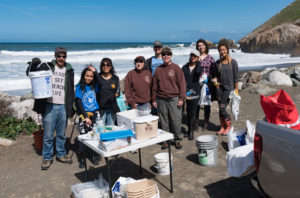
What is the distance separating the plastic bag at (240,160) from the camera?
335 cm

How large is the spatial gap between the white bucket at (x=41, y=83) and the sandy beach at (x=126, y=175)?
1.49 meters

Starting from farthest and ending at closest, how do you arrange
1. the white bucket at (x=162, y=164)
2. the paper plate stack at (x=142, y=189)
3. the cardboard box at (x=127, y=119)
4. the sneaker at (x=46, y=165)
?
the sneaker at (x=46, y=165)
the white bucket at (x=162, y=164)
the cardboard box at (x=127, y=119)
the paper plate stack at (x=142, y=189)

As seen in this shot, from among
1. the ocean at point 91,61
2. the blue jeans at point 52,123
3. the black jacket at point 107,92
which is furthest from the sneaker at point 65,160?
the ocean at point 91,61

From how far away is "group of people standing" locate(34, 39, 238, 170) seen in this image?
5.02m

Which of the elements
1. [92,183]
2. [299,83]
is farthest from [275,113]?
[299,83]

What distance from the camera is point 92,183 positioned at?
13.2 ft

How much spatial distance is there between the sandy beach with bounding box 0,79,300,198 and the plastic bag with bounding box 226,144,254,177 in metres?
0.67

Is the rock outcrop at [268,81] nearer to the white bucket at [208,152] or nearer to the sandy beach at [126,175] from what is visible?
the sandy beach at [126,175]

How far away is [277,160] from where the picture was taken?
2.67 meters

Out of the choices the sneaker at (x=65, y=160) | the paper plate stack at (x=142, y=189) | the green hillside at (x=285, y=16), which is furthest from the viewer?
the green hillside at (x=285, y=16)

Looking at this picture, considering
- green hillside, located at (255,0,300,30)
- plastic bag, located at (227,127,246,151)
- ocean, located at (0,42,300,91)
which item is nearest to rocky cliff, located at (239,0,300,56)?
ocean, located at (0,42,300,91)

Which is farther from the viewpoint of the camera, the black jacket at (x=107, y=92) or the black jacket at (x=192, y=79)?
the black jacket at (x=192, y=79)

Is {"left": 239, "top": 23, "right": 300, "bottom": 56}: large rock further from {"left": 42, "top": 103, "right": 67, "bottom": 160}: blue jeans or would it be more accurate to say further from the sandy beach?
{"left": 42, "top": 103, "right": 67, "bottom": 160}: blue jeans

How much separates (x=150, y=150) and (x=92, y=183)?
7.25 feet
